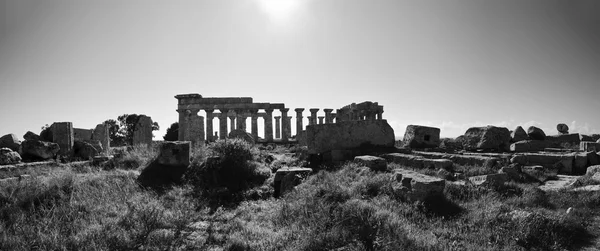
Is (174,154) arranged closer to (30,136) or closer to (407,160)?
(407,160)

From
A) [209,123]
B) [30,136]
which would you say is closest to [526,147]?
[30,136]

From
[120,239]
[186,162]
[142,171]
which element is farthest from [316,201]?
[142,171]

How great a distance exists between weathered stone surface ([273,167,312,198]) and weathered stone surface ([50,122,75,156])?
10303mm

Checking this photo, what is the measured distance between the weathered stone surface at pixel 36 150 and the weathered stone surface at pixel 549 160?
15580 mm

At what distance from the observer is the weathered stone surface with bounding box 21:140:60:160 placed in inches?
436

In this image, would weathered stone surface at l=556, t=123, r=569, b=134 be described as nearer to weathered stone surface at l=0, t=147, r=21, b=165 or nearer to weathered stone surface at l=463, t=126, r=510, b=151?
weathered stone surface at l=463, t=126, r=510, b=151

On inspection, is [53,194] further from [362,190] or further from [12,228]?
[362,190]

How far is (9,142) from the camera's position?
12.2 meters

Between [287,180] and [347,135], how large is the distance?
388 cm

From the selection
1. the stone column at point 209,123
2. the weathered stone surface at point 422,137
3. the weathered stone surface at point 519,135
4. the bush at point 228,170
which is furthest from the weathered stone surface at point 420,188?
the stone column at point 209,123

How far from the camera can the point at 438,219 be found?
5133mm

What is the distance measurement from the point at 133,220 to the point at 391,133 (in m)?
8.58

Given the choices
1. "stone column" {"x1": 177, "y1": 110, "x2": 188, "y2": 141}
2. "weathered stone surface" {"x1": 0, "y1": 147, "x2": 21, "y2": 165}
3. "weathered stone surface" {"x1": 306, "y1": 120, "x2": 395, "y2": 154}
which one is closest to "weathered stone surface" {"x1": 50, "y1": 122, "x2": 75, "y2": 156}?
"weathered stone surface" {"x1": 0, "y1": 147, "x2": 21, "y2": 165}

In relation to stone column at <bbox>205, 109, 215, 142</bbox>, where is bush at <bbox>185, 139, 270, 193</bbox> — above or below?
below
